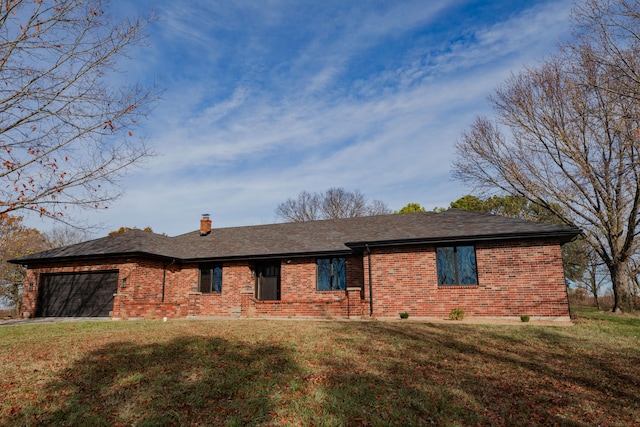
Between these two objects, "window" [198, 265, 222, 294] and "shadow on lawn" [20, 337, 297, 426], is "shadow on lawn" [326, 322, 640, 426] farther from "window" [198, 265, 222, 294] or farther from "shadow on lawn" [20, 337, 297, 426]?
"window" [198, 265, 222, 294]

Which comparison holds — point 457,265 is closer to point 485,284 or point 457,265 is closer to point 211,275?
point 485,284

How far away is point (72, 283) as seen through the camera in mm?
19516

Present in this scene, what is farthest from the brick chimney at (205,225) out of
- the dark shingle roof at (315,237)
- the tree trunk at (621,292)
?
the tree trunk at (621,292)

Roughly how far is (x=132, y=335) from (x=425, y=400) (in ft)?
27.4

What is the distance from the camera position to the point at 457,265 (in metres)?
15.5

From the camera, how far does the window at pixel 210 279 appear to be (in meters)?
20.1

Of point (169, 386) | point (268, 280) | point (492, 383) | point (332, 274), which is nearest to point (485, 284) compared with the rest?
point (332, 274)

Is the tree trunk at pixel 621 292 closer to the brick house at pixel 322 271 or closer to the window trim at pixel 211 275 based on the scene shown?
the brick house at pixel 322 271

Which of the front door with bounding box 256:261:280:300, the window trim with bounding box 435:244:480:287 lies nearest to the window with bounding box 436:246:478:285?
the window trim with bounding box 435:244:480:287

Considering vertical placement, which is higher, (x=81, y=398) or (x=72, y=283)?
(x=72, y=283)

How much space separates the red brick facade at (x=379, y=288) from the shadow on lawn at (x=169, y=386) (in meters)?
8.06

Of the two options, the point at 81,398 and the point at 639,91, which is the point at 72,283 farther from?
the point at 639,91

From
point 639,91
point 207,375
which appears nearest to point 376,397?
point 207,375

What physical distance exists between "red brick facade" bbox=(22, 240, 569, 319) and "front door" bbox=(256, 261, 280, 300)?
47 centimetres
